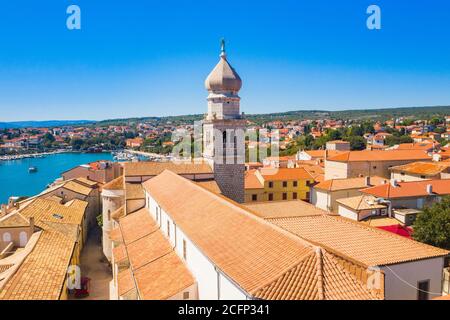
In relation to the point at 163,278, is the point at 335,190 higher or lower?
lower

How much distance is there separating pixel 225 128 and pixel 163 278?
13.0 meters

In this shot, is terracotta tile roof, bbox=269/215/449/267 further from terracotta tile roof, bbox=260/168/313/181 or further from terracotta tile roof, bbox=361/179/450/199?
terracotta tile roof, bbox=260/168/313/181

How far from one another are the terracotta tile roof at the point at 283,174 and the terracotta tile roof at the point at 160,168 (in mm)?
15529

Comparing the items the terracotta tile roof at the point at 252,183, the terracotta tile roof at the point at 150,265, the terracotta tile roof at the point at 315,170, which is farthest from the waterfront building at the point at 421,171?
the terracotta tile roof at the point at 150,265

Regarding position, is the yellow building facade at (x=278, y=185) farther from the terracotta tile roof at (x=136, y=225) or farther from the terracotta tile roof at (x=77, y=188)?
the terracotta tile roof at (x=136, y=225)

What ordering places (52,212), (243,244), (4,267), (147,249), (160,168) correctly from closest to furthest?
1. (243,244)
2. (147,249)
3. (4,267)
4. (160,168)
5. (52,212)

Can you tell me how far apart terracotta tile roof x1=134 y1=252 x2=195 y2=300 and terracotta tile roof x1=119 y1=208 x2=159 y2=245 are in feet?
14.0

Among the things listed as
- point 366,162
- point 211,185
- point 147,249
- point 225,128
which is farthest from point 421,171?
point 147,249

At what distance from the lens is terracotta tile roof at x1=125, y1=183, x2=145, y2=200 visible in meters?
24.4

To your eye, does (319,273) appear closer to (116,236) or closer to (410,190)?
(116,236)

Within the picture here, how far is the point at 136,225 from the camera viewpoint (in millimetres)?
20984

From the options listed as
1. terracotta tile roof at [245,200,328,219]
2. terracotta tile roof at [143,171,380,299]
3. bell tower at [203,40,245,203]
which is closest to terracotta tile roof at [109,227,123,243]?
terracotta tile roof at [143,171,380,299]
